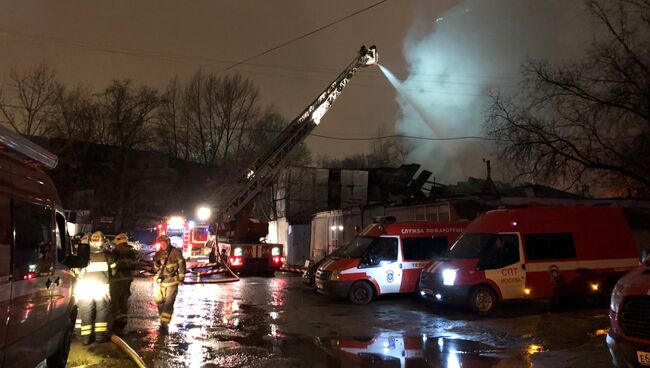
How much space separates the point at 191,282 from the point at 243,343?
9.83 m

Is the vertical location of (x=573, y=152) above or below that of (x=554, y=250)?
above

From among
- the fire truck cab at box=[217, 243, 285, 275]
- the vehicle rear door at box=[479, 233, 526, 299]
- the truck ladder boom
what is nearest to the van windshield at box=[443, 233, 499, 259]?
the vehicle rear door at box=[479, 233, 526, 299]

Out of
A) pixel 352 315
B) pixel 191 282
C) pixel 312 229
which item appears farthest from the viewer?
pixel 312 229

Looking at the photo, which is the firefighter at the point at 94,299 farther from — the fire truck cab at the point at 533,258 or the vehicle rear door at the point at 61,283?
the fire truck cab at the point at 533,258

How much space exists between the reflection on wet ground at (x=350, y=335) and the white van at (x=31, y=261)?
1.79 metres

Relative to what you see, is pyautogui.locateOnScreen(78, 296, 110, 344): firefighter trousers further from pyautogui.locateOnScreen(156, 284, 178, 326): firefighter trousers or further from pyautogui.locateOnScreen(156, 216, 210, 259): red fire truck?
pyautogui.locateOnScreen(156, 216, 210, 259): red fire truck

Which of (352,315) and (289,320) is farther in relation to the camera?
(352,315)

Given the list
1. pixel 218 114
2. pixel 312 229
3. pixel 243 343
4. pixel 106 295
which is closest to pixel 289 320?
pixel 243 343

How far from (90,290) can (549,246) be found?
985 cm

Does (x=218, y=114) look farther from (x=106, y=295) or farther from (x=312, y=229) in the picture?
(x=106, y=295)

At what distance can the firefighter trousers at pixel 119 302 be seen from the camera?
29.7ft

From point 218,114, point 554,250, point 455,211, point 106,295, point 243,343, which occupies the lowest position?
point 243,343

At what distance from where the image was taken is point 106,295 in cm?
816

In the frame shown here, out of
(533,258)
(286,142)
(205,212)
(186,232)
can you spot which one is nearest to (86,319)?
(533,258)
